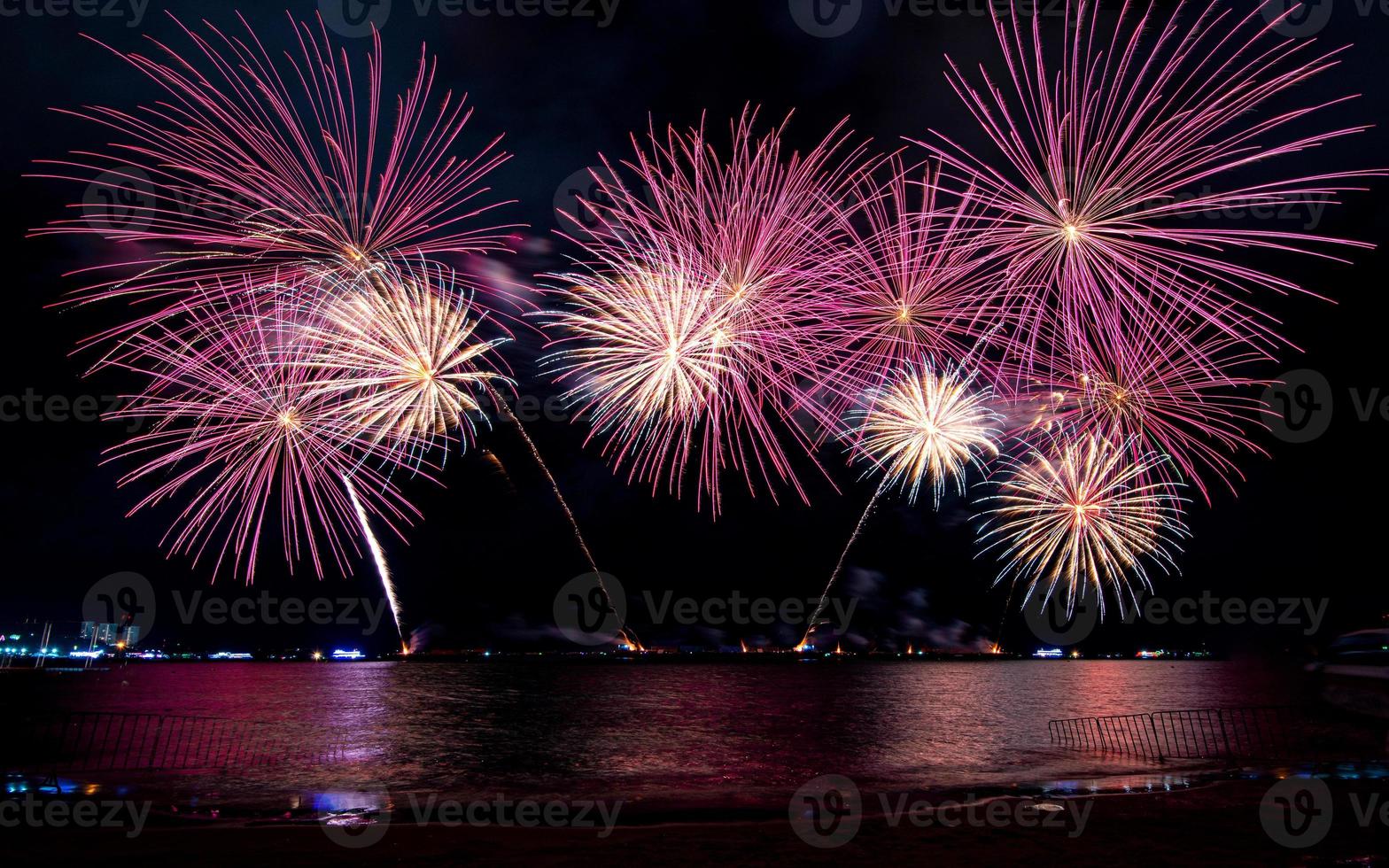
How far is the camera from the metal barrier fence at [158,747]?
80.0ft

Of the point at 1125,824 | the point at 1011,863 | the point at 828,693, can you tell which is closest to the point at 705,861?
the point at 1011,863

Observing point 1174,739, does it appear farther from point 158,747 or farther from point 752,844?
point 158,747

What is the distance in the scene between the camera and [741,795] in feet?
63.7

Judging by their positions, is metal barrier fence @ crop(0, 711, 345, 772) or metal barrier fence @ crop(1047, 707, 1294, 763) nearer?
metal barrier fence @ crop(0, 711, 345, 772)

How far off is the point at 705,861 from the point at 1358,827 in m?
10.4

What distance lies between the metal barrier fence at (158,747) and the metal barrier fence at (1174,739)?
1072 inches

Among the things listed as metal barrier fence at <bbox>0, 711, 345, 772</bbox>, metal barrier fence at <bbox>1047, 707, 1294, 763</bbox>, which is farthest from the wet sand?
metal barrier fence at <bbox>1047, 707, 1294, 763</bbox>

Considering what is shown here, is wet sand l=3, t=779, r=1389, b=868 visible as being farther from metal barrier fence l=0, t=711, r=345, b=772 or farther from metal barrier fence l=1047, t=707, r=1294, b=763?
metal barrier fence l=1047, t=707, r=1294, b=763

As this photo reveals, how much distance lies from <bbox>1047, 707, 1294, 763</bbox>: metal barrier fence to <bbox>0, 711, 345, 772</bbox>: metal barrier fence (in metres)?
27.2

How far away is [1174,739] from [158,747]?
37883mm

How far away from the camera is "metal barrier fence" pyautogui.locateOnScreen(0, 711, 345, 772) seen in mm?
24391

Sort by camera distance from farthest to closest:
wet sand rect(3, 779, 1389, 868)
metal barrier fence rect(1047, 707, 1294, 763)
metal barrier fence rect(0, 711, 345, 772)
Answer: metal barrier fence rect(1047, 707, 1294, 763) → metal barrier fence rect(0, 711, 345, 772) → wet sand rect(3, 779, 1389, 868)

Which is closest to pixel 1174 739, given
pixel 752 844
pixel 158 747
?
pixel 752 844

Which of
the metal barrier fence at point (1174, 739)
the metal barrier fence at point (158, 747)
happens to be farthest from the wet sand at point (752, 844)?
the metal barrier fence at point (1174, 739)
